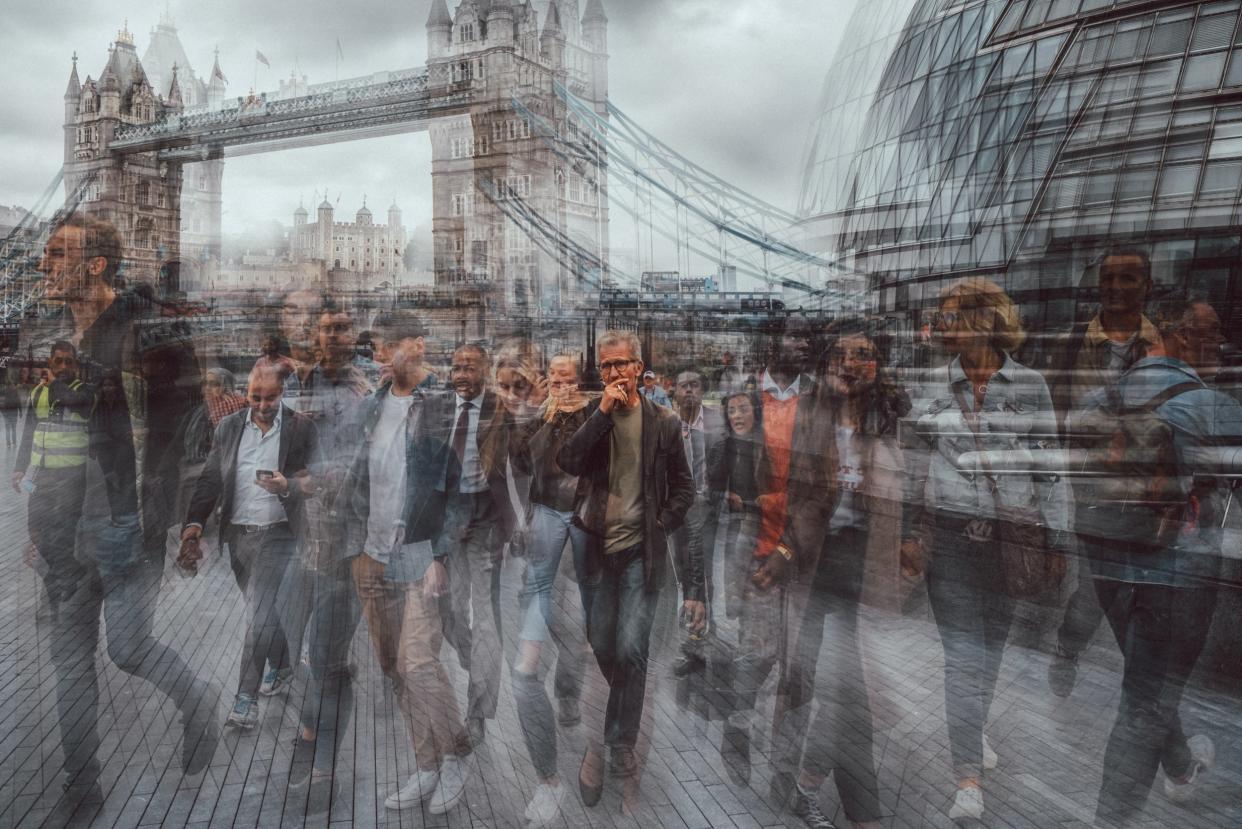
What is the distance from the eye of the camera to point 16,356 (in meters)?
4.52

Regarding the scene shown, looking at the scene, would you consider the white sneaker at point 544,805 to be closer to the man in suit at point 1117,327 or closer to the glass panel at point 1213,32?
the man in suit at point 1117,327

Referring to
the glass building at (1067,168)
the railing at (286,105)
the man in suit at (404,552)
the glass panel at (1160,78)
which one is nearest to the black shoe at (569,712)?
the man in suit at (404,552)

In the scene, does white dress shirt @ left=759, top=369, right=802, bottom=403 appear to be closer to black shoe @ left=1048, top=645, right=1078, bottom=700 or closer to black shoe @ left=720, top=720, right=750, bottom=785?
black shoe @ left=720, top=720, right=750, bottom=785

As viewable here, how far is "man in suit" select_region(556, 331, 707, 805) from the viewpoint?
9.30ft

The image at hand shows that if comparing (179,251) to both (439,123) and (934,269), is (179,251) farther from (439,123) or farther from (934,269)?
(934,269)

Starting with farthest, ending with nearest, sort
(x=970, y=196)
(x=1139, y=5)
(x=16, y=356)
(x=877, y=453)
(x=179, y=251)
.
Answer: (x=970, y=196), (x=1139, y=5), (x=179, y=251), (x=16, y=356), (x=877, y=453)

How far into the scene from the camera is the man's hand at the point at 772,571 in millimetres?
3271

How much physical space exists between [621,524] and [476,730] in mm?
1029

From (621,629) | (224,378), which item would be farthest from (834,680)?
(224,378)

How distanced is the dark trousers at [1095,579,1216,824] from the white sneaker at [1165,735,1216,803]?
0.15 metres

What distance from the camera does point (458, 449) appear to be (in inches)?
129

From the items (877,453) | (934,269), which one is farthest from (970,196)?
(877,453)

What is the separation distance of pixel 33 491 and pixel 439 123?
499cm

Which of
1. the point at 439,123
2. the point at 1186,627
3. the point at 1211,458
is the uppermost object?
the point at 439,123
